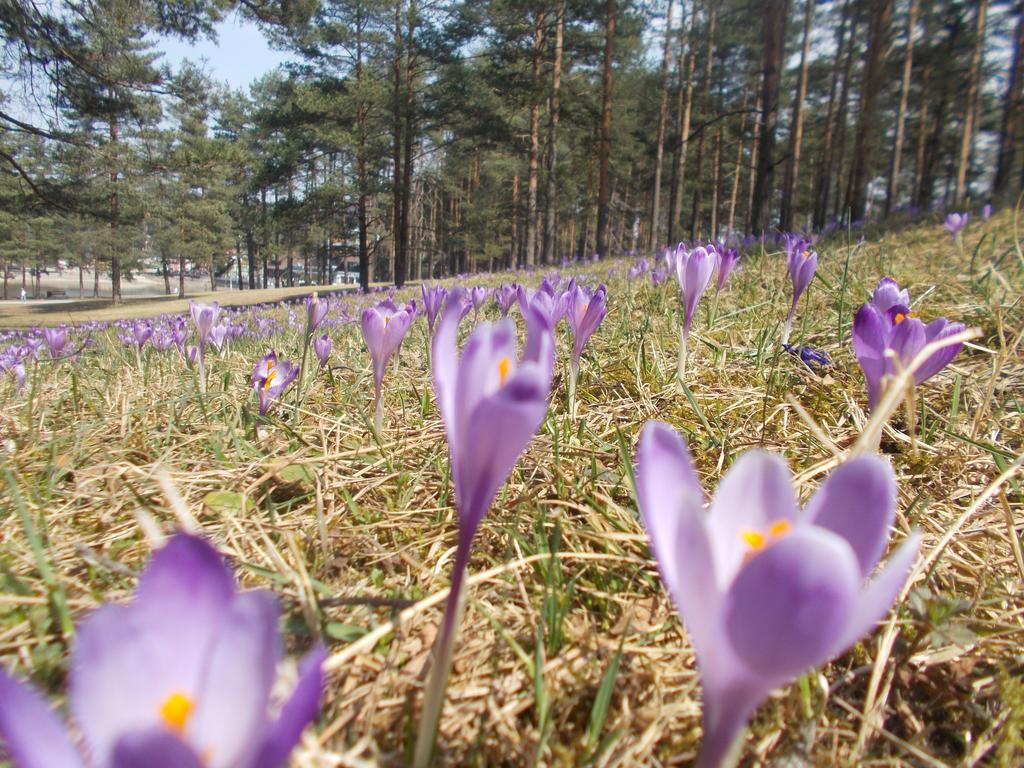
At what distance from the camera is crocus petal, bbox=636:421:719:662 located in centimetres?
47

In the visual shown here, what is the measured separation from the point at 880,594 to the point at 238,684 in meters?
0.51

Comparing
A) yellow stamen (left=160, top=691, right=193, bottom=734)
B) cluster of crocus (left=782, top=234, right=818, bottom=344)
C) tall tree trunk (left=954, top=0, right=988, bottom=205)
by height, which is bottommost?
yellow stamen (left=160, top=691, right=193, bottom=734)

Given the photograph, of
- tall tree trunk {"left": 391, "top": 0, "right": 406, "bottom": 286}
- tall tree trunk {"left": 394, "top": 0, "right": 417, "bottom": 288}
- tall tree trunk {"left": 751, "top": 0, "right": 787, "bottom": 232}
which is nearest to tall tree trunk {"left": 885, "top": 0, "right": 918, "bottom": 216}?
tall tree trunk {"left": 751, "top": 0, "right": 787, "bottom": 232}

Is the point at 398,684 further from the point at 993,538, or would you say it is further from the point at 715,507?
the point at 993,538

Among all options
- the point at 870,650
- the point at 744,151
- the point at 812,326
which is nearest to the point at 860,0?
the point at 812,326

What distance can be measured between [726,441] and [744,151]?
4189cm

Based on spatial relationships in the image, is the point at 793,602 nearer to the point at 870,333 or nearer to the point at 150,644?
the point at 150,644

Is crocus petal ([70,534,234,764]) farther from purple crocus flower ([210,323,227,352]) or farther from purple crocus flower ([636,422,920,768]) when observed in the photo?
purple crocus flower ([210,323,227,352])

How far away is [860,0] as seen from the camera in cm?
1159

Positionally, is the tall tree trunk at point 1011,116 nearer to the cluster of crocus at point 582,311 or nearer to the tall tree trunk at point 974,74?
the tall tree trunk at point 974,74

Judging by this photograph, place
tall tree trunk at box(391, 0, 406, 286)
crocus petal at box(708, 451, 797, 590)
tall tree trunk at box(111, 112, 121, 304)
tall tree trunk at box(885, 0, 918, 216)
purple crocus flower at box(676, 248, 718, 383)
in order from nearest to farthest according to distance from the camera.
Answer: crocus petal at box(708, 451, 797, 590) → purple crocus flower at box(676, 248, 718, 383) → tall tree trunk at box(111, 112, 121, 304) → tall tree trunk at box(885, 0, 918, 216) → tall tree trunk at box(391, 0, 406, 286)

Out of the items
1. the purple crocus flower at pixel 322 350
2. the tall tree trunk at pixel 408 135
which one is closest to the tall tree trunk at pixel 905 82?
the tall tree trunk at pixel 408 135

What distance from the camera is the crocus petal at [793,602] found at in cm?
43

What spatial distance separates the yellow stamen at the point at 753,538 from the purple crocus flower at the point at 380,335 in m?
1.25
